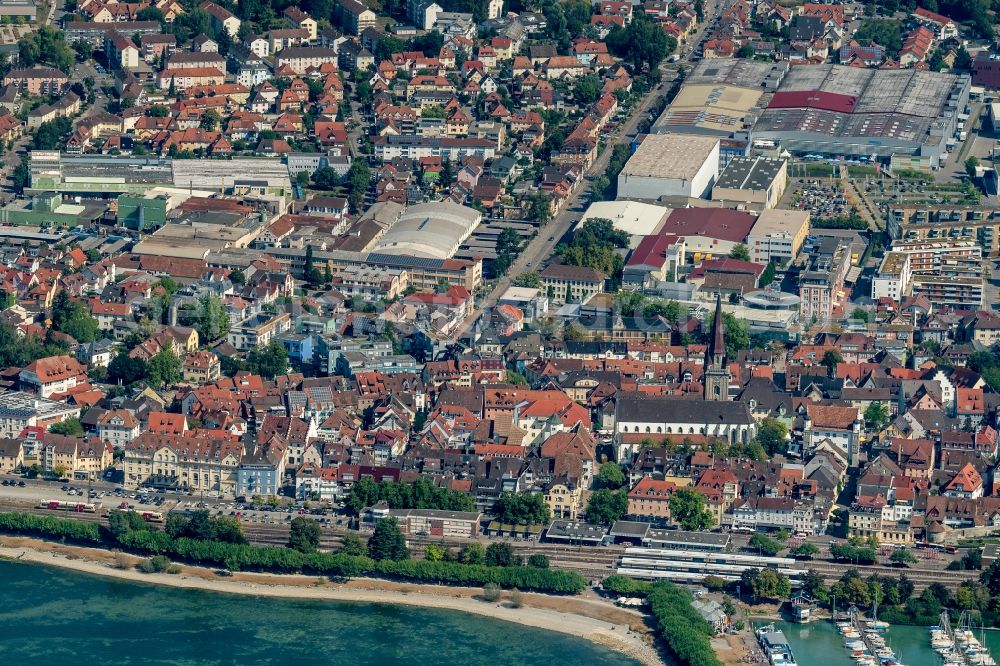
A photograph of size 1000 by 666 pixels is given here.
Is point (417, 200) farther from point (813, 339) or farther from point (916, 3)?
point (916, 3)

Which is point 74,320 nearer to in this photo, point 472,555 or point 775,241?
point 472,555

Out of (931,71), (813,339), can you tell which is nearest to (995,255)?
(813,339)

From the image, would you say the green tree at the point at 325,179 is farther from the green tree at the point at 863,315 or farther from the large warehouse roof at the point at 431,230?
the green tree at the point at 863,315

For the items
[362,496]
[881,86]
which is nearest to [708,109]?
[881,86]

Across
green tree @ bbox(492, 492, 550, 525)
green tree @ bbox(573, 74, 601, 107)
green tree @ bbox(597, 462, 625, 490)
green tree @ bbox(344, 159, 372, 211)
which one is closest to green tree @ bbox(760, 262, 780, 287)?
green tree @ bbox(344, 159, 372, 211)

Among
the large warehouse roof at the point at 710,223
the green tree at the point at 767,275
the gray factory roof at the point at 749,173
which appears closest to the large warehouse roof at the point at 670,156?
the gray factory roof at the point at 749,173

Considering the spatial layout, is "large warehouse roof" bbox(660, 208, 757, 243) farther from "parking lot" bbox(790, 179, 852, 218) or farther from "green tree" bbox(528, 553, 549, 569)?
"green tree" bbox(528, 553, 549, 569)
